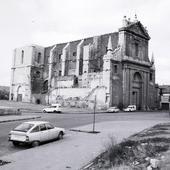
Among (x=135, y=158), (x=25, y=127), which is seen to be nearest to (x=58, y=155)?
(x=25, y=127)

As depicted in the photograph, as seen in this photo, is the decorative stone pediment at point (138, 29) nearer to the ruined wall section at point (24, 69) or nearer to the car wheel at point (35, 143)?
the ruined wall section at point (24, 69)

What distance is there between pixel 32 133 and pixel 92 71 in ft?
154

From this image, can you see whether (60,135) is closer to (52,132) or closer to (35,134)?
(52,132)

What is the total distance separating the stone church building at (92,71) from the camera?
5594 centimetres

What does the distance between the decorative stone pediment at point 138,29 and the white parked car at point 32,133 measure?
46.4m

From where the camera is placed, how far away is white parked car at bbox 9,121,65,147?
14.4 metres

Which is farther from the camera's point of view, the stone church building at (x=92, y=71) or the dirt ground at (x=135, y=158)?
the stone church building at (x=92, y=71)

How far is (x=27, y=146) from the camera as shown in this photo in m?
14.9

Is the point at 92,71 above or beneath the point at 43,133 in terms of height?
above

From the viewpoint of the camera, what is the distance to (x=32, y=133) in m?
Answer: 14.6

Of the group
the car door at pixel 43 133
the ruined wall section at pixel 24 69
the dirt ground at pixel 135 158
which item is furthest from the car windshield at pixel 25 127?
the ruined wall section at pixel 24 69

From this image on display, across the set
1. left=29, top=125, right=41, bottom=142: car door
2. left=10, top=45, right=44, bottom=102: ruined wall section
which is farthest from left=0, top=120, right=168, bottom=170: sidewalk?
left=10, top=45, right=44, bottom=102: ruined wall section

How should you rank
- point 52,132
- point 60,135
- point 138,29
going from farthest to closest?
point 138,29
point 60,135
point 52,132

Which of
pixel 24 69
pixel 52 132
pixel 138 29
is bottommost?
pixel 52 132
